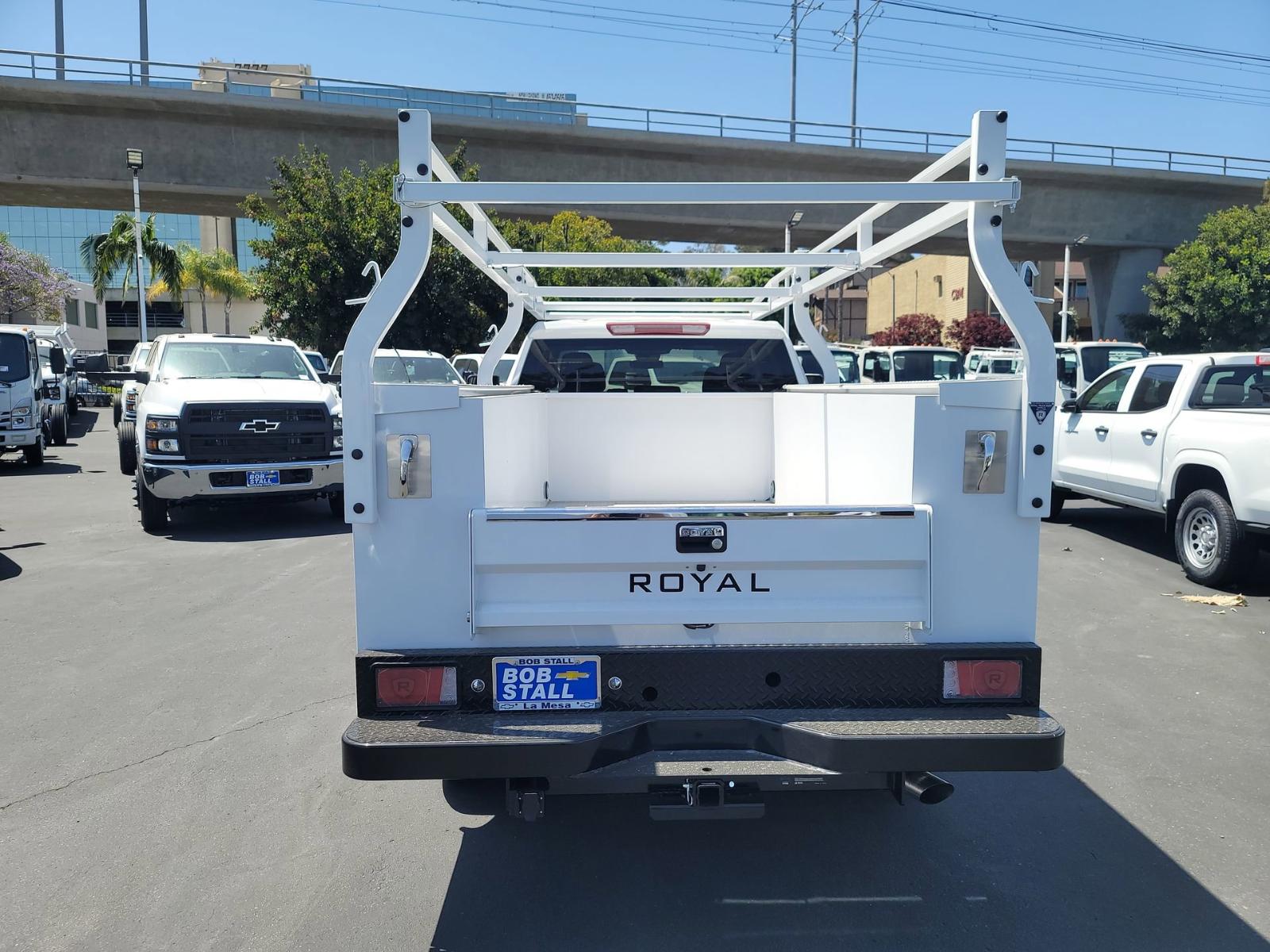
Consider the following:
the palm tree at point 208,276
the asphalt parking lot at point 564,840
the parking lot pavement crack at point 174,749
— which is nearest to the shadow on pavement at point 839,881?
the asphalt parking lot at point 564,840

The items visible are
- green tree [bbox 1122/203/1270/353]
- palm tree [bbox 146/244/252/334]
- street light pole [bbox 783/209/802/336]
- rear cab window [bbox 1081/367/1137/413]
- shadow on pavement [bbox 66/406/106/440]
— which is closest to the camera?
street light pole [bbox 783/209/802/336]

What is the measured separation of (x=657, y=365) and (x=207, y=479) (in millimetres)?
5807

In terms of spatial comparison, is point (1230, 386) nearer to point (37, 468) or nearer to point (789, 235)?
point (37, 468)

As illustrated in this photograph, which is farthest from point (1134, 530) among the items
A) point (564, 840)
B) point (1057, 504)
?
point (564, 840)

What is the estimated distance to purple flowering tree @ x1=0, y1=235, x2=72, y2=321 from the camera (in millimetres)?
39938

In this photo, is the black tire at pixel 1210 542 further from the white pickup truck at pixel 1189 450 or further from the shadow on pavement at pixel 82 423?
the shadow on pavement at pixel 82 423

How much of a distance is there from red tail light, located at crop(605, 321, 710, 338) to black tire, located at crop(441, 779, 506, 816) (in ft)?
9.82

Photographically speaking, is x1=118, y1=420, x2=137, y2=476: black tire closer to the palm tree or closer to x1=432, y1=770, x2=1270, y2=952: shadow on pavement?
x1=432, y1=770, x2=1270, y2=952: shadow on pavement

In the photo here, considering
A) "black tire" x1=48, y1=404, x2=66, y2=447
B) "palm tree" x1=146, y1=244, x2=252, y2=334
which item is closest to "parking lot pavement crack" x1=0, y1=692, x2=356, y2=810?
"black tire" x1=48, y1=404, x2=66, y2=447

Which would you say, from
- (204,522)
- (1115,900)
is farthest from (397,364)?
(1115,900)

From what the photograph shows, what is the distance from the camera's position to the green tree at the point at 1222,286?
27250 mm

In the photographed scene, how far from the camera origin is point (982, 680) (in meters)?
3.03

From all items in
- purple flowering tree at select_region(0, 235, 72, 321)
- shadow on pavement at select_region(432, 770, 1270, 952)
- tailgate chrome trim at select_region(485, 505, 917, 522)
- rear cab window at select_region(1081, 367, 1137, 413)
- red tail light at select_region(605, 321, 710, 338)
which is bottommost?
shadow on pavement at select_region(432, 770, 1270, 952)

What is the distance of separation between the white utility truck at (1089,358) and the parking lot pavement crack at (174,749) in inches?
571
